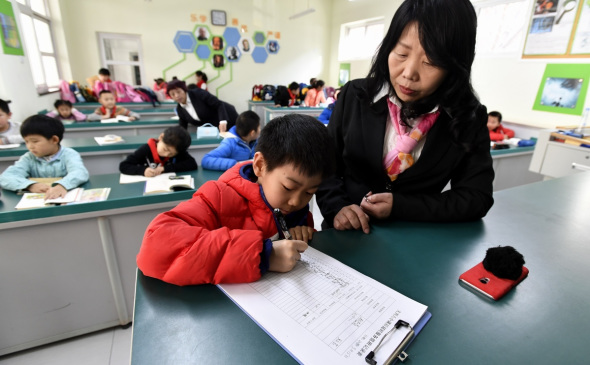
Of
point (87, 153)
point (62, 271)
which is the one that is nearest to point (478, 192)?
point (62, 271)

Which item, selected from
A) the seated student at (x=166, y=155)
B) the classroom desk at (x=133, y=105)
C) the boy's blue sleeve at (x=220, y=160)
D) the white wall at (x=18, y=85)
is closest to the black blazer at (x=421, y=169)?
the boy's blue sleeve at (x=220, y=160)

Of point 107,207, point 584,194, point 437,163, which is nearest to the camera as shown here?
point 437,163

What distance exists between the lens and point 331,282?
583 millimetres

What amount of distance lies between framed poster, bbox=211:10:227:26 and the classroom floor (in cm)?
758

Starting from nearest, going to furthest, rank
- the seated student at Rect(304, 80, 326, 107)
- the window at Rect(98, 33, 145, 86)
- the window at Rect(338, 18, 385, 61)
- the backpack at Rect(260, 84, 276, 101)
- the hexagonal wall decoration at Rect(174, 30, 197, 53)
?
1. the window at Rect(98, 33, 145, 86)
2. the seated student at Rect(304, 80, 326, 107)
3. the hexagonal wall decoration at Rect(174, 30, 197, 53)
4. the window at Rect(338, 18, 385, 61)
5. the backpack at Rect(260, 84, 276, 101)

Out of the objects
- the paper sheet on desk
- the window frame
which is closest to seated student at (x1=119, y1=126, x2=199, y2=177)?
the paper sheet on desk

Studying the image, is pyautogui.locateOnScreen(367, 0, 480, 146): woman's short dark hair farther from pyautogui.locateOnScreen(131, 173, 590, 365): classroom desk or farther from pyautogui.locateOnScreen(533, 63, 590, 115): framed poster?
pyautogui.locateOnScreen(533, 63, 590, 115): framed poster

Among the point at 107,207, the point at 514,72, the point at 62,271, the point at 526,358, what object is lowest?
the point at 62,271

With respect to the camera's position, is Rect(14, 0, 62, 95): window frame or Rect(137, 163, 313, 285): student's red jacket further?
Rect(14, 0, 62, 95): window frame

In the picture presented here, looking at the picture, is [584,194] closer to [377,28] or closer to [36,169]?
[36,169]

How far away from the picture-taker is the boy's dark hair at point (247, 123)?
2.34 m

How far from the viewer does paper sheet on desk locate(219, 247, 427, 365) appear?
1.44 ft

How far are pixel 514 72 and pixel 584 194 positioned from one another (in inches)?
135

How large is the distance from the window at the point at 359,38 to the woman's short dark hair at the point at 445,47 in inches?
274
